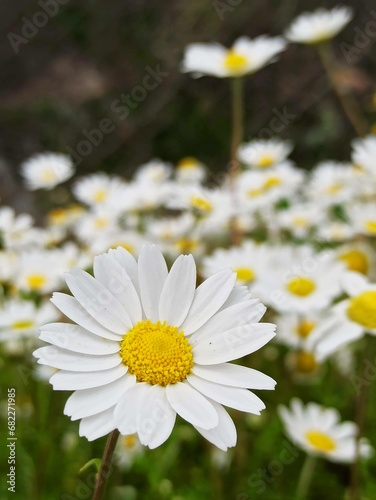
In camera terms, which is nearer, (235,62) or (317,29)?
(235,62)

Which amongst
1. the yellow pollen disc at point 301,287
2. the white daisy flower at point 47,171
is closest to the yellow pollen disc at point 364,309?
the yellow pollen disc at point 301,287

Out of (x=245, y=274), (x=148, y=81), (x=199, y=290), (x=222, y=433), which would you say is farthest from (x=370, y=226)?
(x=148, y=81)

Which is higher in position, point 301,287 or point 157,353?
point 301,287

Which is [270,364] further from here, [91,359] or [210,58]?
[91,359]

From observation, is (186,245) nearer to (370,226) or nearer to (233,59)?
(370,226)

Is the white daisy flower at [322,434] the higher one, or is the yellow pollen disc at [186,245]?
the yellow pollen disc at [186,245]

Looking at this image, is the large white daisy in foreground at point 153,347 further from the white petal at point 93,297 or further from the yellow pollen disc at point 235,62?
the yellow pollen disc at point 235,62

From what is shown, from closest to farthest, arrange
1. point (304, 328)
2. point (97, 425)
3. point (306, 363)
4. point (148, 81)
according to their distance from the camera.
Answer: point (97, 425) < point (304, 328) < point (306, 363) < point (148, 81)
